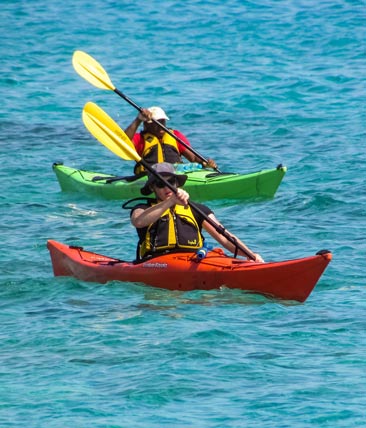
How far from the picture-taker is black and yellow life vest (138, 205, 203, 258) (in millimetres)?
9391

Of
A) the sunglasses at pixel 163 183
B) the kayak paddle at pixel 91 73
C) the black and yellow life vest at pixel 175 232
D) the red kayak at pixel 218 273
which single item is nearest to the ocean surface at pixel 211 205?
the red kayak at pixel 218 273

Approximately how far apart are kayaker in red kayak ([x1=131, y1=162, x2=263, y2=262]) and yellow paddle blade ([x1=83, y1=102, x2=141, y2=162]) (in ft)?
2.06

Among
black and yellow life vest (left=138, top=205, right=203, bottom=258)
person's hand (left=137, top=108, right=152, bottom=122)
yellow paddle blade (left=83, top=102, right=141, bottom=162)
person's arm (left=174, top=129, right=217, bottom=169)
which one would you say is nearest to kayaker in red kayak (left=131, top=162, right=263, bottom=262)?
black and yellow life vest (left=138, top=205, right=203, bottom=258)

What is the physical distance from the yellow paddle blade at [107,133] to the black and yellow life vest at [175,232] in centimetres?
78

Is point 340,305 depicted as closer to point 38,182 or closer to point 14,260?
point 14,260

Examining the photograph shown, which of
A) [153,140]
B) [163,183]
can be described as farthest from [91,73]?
[163,183]

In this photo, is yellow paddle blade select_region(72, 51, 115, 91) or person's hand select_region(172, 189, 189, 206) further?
yellow paddle blade select_region(72, 51, 115, 91)

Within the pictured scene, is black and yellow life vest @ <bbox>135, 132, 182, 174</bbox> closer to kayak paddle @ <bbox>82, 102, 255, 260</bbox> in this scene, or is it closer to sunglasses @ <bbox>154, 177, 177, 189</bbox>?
kayak paddle @ <bbox>82, 102, 255, 260</bbox>

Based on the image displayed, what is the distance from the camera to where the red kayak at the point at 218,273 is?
8.88m

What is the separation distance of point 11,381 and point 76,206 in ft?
19.9

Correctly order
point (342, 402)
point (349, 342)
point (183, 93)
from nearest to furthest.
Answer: point (342, 402)
point (349, 342)
point (183, 93)

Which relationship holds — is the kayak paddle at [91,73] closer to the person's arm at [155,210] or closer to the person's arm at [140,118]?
the person's arm at [140,118]

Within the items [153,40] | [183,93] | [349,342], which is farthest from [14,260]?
[153,40]

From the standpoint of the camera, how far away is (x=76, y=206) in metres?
13.6
